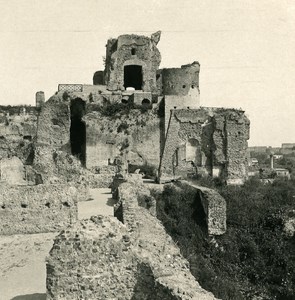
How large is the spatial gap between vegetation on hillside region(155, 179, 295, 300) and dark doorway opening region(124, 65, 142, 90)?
12958 mm

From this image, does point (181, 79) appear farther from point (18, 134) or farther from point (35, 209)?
point (35, 209)

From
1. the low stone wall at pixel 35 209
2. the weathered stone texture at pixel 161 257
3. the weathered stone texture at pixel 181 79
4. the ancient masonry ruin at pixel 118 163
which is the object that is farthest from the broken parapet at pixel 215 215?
the weathered stone texture at pixel 181 79

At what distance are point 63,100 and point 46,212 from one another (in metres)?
13.9

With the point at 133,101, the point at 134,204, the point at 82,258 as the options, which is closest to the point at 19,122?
the point at 133,101

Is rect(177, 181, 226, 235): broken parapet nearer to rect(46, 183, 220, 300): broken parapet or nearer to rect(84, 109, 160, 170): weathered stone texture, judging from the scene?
rect(84, 109, 160, 170): weathered stone texture

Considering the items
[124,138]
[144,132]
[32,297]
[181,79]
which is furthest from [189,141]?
[32,297]

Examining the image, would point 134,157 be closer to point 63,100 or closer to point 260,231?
point 63,100

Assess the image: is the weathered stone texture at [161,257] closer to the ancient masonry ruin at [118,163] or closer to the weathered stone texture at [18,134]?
the ancient masonry ruin at [118,163]

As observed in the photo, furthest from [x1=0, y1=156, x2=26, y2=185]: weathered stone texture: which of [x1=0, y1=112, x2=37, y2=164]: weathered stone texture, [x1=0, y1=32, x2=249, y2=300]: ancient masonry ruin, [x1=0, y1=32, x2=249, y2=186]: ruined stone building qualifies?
[x1=0, y1=112, x2=37, y2=164]: weathered stone texture

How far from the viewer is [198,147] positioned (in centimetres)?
2039

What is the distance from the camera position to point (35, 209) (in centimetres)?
861

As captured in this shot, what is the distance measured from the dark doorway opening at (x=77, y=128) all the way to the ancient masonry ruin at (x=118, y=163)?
63 mm

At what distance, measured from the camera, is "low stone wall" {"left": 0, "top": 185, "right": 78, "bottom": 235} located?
8.47m

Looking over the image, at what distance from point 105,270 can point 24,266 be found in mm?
2928
